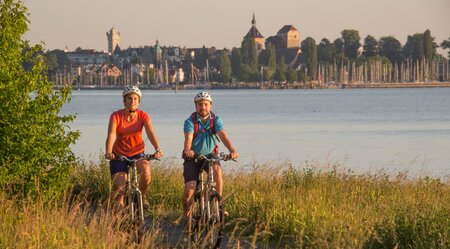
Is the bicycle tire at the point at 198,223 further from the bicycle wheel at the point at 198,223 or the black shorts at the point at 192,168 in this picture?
the black shorts at the point at 192,168

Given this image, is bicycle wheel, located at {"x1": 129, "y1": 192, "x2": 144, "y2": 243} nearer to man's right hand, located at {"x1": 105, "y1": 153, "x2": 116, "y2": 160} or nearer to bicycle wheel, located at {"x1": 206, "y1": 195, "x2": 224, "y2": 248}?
man's right hand, located at {"x1": 105, "y1": 153, "x2": 116, "y2": 160}

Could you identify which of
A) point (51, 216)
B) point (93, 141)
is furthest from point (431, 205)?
point (93, 141)

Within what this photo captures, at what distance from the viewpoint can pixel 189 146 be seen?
11672 millimetres

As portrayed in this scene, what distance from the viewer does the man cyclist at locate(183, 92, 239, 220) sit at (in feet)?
38.8

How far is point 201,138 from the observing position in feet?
39.3


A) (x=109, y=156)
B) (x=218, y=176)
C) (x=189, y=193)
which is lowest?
(x=189, y=193)

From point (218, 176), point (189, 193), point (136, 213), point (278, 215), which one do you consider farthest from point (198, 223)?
point (278, 215)

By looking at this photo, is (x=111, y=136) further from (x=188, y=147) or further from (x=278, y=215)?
(x=278, y=215)

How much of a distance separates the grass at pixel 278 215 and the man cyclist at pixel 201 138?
492mm

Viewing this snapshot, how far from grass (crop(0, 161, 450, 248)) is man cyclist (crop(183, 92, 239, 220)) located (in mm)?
492

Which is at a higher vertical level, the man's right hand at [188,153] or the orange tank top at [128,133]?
the orange tank top at [128,133]

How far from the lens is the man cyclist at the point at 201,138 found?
11812 millimetres

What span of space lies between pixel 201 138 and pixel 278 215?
2.07 m

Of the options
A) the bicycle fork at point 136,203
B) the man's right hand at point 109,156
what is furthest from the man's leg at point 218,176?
the man's right hand at point 109,156
